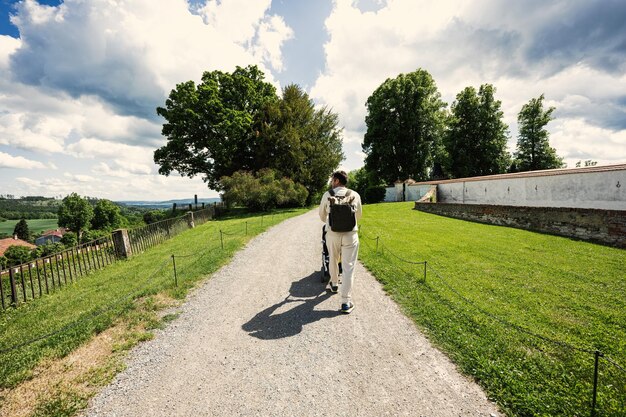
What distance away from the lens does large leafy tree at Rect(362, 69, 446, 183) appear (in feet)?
110

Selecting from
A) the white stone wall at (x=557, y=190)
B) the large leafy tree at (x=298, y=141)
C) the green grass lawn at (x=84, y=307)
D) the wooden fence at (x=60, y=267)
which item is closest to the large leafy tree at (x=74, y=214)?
the large leafy tree at (x=298, y=141)

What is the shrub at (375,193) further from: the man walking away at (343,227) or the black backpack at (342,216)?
the black backpack at (342,216)

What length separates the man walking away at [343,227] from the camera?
15.8ft

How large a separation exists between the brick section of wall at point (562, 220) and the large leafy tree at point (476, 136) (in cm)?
2181

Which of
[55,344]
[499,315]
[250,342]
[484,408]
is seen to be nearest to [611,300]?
[499,315]

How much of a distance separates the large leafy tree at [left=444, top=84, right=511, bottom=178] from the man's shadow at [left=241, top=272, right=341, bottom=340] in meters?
36.7

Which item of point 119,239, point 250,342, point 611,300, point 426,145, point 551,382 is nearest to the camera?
point 551,382

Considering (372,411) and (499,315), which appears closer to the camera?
(372,411)

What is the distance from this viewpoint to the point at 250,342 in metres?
4.05

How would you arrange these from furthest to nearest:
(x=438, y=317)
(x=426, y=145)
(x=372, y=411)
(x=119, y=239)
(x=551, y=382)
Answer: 1. (x=426, y=145)
2. (x=119, y=239)
3. (x=438, y=317)
4. (x=551, y=382)
5. (x=372, y=411)

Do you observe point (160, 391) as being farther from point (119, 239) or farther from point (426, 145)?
point (426, 145)

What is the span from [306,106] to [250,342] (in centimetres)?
2987

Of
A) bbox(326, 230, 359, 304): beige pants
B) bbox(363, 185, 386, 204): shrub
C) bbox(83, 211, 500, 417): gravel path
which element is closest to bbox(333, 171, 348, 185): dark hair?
bbox(326, 230, 359, 304): beige pants

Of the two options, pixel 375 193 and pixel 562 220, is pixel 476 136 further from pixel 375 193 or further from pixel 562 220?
pixel 562 220
